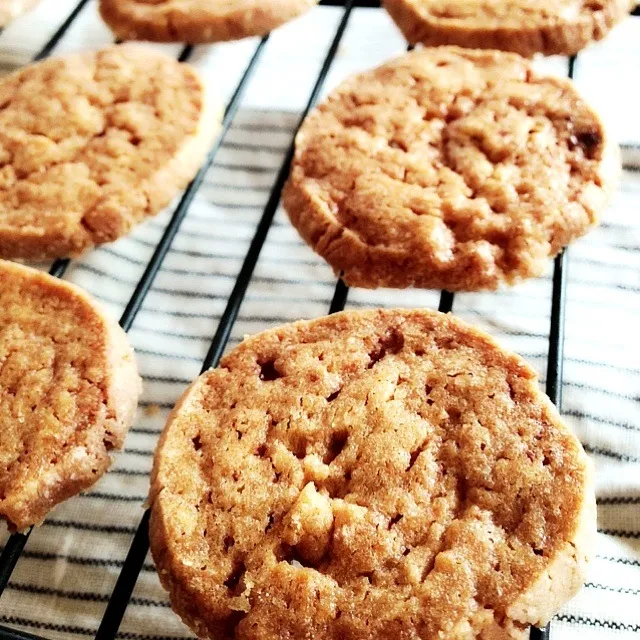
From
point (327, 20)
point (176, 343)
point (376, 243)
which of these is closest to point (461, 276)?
point (376, 243)

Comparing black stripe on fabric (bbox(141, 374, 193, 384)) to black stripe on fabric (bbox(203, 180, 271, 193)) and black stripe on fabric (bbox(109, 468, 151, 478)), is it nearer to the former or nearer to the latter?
black stripe on fabric (bbox(109, 468, 151, 478))

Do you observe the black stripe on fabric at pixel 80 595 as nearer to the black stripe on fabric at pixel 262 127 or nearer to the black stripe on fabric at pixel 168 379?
the black stripe on fabric at pixel 168 379

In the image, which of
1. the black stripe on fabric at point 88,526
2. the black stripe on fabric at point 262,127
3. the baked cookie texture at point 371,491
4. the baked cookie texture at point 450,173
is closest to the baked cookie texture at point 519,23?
the baked cookie texture at point 450,173

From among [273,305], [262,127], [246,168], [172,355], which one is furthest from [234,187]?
[172,355]

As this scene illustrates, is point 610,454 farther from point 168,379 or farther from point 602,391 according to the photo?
point 168,379

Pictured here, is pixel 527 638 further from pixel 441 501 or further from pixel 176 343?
pixel 176 343

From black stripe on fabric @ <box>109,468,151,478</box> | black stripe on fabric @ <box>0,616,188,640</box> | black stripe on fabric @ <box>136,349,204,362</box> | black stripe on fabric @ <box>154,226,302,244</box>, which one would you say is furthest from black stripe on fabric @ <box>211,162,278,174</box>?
black stripe on fabric @ <box>0,616,188,640</box>
